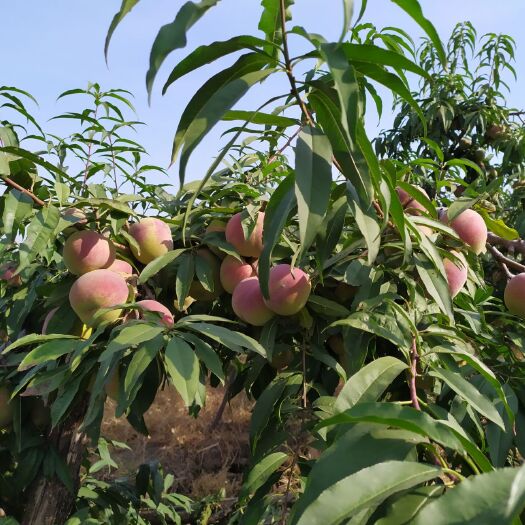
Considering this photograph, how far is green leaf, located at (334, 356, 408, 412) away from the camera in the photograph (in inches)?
21.1

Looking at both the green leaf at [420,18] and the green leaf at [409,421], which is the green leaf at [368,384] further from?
the green leaf at [420,18]

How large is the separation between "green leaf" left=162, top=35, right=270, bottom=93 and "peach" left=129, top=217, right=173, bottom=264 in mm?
439

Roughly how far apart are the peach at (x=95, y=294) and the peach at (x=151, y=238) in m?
0.07

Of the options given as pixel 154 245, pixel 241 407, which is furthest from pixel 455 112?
pixel 154 245

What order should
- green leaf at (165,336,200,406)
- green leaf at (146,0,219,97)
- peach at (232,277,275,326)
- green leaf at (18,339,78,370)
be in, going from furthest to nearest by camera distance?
peach at (232,277,275,326) → green leaf at (18,339,78,370) → green leaf at (165,336,200,406) → green leaf at (146,0,219,97)

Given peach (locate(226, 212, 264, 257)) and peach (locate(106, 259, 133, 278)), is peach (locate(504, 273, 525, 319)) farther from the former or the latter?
peach (locate(106, 259, 133, 278))

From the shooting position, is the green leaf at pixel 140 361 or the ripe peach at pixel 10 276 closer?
the green leaf at pixel 140 361

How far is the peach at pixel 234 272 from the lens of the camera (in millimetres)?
963

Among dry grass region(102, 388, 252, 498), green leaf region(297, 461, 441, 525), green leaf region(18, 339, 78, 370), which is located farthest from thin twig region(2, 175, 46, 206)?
dry grass region(102, 388, 252, 498)

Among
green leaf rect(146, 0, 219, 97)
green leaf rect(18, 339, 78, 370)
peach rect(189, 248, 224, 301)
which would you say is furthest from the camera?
peach rect(189, 248, 224, 301)

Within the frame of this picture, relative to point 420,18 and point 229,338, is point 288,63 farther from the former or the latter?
point 229,338

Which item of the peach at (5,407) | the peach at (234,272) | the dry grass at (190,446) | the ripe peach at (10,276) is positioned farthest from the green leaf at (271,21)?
the dry grass at (190,446)

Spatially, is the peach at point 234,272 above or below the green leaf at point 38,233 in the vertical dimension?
below

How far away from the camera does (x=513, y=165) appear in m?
3.75
